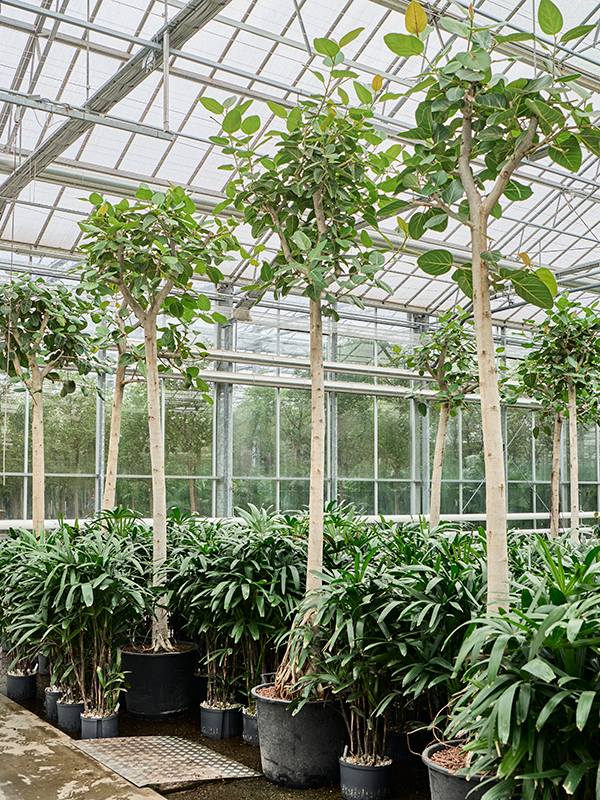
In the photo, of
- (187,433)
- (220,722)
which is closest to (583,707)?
(220,722)

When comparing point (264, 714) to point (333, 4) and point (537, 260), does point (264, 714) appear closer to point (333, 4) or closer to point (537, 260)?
point (333, 4)

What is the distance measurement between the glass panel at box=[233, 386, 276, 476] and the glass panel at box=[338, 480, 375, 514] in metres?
1.28

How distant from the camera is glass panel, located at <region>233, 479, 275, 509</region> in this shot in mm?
10938

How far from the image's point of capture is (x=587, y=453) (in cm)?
1499

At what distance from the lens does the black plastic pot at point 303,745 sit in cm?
314

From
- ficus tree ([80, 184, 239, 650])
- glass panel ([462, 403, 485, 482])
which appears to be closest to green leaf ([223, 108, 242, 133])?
ficus tree ([80, 184, 239, 650])

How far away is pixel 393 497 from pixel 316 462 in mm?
8971

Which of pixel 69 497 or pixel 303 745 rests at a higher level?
pixel 69 497

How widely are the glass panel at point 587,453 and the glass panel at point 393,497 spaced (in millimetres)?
4516

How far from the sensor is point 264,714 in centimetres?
323

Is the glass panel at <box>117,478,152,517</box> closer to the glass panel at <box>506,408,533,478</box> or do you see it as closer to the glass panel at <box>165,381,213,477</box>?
the glass panel at <box>165,381,213,477</box>

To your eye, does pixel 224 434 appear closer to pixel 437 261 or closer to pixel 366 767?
pixel 366 767

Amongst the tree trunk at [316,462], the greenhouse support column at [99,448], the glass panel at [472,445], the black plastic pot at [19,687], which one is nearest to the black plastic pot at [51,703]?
the black plastic pot at [19,687]

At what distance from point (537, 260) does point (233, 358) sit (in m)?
5.38
